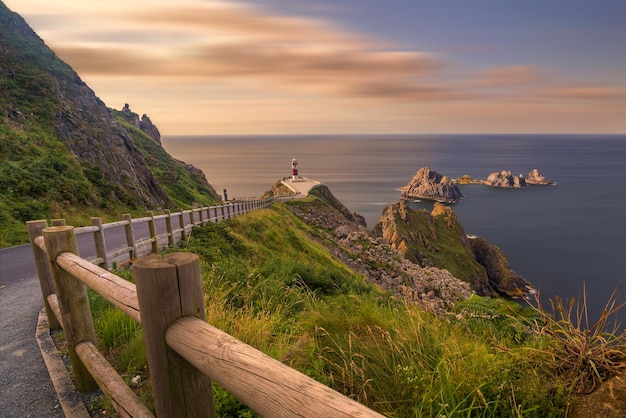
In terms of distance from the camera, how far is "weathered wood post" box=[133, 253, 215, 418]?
1.72 metres

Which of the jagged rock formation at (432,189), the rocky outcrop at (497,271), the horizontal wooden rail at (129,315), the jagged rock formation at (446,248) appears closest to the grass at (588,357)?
the horizontal wooden rail at (129,315)

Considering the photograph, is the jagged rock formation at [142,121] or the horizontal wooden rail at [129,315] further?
the jagged rock formation at [142,121]

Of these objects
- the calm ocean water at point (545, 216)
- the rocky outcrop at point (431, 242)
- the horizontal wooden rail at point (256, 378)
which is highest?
the horizontal wooden rail at point (256, 378)

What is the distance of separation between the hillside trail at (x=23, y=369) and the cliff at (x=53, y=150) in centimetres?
972

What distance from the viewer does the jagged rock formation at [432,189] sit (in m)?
129

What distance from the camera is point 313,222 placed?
40.9 meters

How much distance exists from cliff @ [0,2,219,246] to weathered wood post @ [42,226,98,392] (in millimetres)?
13874

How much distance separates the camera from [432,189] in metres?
136

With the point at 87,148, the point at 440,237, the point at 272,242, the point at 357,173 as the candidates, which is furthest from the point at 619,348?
the point at 357,173

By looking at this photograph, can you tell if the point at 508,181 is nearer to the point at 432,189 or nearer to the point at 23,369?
the point at 432,189

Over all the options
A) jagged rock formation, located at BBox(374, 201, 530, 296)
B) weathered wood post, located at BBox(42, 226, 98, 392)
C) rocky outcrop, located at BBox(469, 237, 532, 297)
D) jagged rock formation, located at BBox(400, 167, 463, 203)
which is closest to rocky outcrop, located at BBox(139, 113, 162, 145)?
jagged rock formation, located at BBox(374, 201, 530, 296)

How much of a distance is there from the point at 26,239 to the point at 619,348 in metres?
18.3

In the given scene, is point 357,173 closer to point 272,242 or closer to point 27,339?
point 272,242

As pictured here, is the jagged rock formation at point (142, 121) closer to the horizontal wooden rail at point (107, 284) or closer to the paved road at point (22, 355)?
the paved road at point (22, 355)
